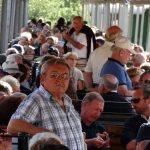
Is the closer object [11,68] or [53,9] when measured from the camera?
[11,68]

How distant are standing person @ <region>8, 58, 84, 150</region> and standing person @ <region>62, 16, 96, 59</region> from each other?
7.45 m

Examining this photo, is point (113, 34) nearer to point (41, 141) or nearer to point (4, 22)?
point (4, 22)

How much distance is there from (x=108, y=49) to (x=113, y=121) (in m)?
2.60

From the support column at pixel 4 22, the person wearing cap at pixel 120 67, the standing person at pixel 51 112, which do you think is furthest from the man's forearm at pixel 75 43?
the standing person at pixel 51 112

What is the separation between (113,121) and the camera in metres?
8.16

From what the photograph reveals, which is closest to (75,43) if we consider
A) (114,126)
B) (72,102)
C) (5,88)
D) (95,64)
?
(95,64)

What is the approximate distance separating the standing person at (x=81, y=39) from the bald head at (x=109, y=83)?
14.7 ft

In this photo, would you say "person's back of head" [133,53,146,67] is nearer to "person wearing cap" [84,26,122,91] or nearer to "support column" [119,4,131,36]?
"person wearing cap" [84,26,122,91]

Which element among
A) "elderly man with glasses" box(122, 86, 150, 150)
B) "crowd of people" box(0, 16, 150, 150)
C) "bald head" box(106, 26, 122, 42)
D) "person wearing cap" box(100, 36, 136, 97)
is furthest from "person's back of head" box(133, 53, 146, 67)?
"elderly man with glasses" box(122, 86, 150, 150)

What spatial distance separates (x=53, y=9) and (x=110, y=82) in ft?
133

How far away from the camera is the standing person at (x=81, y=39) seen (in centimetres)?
1317

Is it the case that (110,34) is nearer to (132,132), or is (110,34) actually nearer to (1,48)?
(132,132)

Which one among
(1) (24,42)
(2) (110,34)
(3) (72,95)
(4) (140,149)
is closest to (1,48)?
(1) (24,42)

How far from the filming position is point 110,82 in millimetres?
8562
